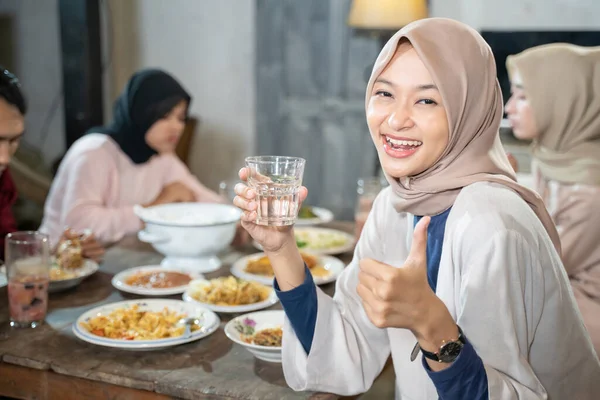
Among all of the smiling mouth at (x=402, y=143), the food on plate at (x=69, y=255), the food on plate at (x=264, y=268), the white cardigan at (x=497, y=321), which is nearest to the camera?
the white cardigan at (x=497, y=321)

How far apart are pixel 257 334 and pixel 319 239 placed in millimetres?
1038

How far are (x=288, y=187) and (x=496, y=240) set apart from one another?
413 mm

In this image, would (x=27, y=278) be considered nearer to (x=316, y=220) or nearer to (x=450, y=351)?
(x=450, y=351)

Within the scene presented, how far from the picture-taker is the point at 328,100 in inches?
185

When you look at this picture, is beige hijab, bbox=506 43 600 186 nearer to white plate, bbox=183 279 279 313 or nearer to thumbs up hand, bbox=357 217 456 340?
white plate, bbox=183 279 279 313

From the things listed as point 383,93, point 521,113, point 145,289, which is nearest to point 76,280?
point 145,289

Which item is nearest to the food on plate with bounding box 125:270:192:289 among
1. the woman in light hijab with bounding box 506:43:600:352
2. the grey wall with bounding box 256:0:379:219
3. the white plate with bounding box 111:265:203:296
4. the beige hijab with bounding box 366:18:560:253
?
the white plate with bounding box 111:265:203:296

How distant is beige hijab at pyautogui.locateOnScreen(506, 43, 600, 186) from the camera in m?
2.59

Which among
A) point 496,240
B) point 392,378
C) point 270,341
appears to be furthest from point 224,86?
point 496,240

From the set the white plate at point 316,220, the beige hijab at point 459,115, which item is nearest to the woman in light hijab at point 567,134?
the white plate at point 316,220

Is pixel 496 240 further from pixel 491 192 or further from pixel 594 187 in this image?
pixel 594 187

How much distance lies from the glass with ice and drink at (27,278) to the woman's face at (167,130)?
139 centimetres

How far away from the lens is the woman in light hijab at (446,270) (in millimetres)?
1186

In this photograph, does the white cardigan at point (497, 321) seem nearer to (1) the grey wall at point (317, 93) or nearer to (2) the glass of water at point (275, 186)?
(2) the glass of water at point (275, 186)
